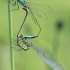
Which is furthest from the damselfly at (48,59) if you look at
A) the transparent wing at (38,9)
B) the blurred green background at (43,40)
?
the transparent wing at (38,9)

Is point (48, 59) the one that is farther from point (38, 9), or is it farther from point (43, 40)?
point (43, 40)

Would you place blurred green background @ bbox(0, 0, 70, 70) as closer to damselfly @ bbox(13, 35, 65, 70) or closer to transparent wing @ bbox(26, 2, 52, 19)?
damselfly @ bbox(13, 35, 65, 70)

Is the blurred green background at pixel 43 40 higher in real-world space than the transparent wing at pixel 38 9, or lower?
lower

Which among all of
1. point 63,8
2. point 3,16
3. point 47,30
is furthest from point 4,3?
point 63,8

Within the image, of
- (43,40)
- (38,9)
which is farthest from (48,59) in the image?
(43,40)

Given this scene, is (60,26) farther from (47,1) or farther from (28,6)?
(47,1)

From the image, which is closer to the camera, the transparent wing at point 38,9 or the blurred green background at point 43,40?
the transparent wing at point 38,9

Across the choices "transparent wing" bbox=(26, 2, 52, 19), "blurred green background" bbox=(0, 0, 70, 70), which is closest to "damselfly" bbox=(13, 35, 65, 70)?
"blurred green background" bbox=(0, 0, 70, 70)

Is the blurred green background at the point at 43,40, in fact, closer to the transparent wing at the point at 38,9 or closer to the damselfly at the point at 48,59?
the damselfly at the point at 48,59
